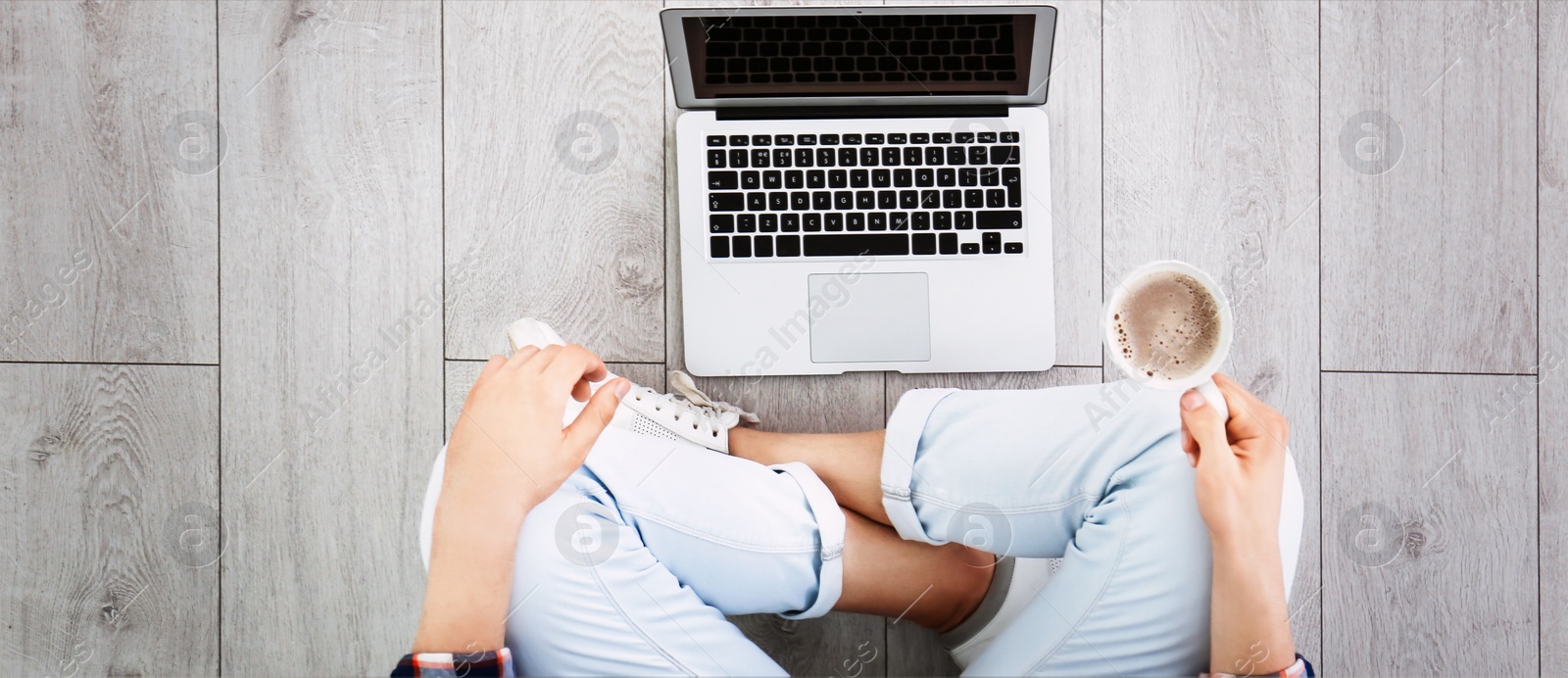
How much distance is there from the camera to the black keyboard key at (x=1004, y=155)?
887mm

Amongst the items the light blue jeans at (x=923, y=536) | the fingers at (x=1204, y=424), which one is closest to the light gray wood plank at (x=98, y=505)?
the light blue jeans at (x=923, y=536)

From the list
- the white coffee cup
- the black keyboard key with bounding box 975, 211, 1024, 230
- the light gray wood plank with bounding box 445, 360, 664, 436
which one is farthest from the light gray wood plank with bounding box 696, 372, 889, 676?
the white coffee cup

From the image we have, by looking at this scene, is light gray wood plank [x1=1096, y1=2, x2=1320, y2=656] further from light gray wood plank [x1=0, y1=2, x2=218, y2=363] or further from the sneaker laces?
light gray wood plank [x1=0, y1=2, x2=218, y2=363]

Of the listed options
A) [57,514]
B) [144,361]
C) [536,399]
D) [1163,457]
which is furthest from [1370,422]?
[57,514]

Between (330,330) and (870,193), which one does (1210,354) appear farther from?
(330,330)

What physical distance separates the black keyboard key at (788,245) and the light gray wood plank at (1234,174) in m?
0.40

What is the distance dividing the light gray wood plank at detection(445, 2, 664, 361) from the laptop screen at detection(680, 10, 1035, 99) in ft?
0.59

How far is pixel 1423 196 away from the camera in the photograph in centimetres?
95

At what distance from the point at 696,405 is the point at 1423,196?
37.7 inches

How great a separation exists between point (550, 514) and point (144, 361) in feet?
2.07

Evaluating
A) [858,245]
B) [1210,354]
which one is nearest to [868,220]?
[858,245]

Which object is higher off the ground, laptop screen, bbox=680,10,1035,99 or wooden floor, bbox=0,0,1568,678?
laptop screen, bbox=680,10,1035,99

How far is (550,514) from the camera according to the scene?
729 mm

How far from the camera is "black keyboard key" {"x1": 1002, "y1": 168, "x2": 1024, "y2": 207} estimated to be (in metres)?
0.89
